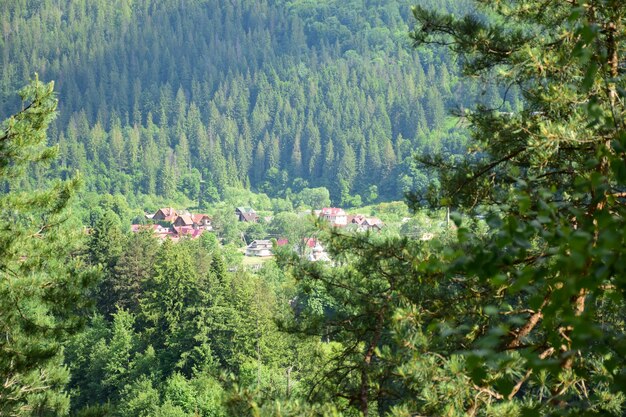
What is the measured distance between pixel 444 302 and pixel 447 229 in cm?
148

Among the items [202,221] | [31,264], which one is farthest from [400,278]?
[202,221]

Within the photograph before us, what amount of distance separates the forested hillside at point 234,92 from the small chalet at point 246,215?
1145cm

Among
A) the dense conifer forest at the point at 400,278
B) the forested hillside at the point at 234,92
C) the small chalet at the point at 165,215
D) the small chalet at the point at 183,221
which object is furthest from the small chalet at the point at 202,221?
the forested hillside at the point at 234,92

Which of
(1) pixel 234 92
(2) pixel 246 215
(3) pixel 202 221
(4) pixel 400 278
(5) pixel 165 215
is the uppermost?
(4) pixel 400 278

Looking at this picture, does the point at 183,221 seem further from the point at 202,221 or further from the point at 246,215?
the point at 246,215

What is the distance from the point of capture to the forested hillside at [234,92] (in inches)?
4124

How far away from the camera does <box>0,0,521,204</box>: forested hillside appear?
344 feet

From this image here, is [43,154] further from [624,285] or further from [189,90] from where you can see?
[189,90]

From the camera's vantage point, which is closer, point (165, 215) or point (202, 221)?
point (202, 221)

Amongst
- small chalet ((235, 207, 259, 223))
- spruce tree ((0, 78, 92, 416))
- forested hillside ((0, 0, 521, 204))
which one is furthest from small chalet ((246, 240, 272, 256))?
spruce tree ((0, 78, 92, 416))

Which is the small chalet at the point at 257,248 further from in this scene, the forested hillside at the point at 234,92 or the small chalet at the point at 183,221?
the forested hillside at the point at 234,92

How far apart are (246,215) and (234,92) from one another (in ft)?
163

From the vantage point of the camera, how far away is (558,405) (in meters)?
2.74

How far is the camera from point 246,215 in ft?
283
